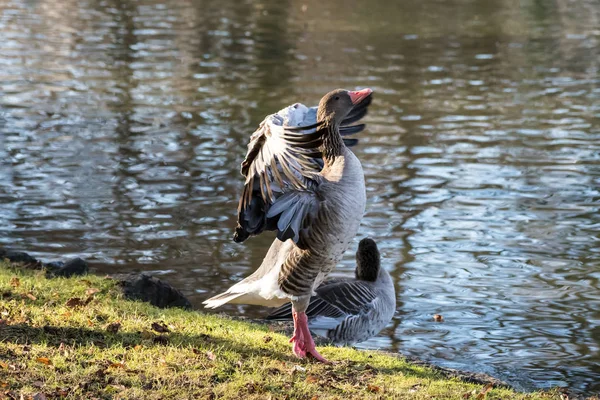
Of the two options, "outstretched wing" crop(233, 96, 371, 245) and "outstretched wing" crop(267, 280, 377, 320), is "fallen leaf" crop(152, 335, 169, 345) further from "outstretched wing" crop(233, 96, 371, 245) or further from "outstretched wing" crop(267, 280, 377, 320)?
"outstretched wing" crop(267, 280, 377, 320)

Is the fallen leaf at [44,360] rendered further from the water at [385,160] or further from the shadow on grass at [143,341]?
Answer: the water at [385,160]

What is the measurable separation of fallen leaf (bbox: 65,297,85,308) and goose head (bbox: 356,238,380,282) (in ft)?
9.38

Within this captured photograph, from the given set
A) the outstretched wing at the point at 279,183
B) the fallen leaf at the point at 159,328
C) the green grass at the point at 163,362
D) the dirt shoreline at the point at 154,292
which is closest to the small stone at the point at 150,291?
the dirt shoreline at the point at 154,292

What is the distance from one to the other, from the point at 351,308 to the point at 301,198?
224 centimetres

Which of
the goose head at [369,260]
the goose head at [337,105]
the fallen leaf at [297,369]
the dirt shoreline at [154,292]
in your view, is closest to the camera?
the fallen leaf at [297,369]

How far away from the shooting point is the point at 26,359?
19.5 ft

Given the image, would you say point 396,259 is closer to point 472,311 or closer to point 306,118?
point 472,311

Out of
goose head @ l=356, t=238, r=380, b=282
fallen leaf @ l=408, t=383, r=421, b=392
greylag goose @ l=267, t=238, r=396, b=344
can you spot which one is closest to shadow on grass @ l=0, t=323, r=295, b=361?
fallen leaf @ l=408, t=383, r=421, b=392

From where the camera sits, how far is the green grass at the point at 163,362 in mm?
5703

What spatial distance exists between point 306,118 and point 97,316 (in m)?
2.30

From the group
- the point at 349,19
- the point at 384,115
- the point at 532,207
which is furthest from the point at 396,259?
the point at 349,19

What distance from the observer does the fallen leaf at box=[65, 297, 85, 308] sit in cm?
740

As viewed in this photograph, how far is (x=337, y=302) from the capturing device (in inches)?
330

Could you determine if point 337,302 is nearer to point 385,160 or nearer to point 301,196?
point 301,196
